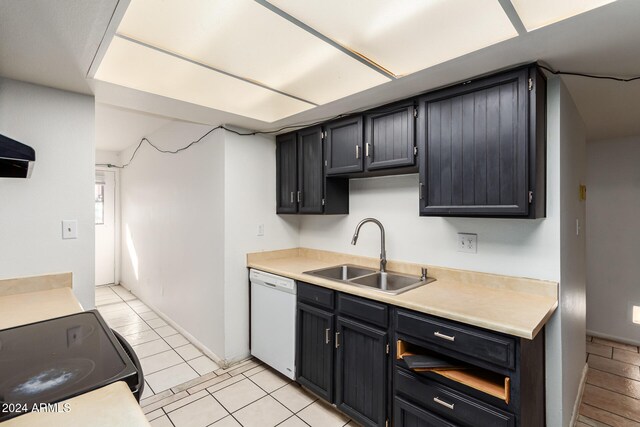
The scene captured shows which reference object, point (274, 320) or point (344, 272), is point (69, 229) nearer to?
point (274, 320)

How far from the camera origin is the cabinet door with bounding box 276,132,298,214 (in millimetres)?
2879

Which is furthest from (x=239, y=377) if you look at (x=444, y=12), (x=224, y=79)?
(x=444, y=12)

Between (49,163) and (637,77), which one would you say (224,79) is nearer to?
(49,163)

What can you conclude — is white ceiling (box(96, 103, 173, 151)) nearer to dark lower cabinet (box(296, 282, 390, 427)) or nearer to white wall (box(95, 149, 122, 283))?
white wall (box(95, 149, 122, 283))

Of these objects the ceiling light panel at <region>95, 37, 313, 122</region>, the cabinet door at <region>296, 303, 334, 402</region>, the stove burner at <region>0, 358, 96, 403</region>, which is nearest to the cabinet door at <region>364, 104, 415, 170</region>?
the ceiling light panel at <region>95, 37, 313, 122</region>

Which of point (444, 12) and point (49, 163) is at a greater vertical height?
point (444, 12)

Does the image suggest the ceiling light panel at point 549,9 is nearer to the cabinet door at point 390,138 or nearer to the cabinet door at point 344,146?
the cabinet door at point 390,138

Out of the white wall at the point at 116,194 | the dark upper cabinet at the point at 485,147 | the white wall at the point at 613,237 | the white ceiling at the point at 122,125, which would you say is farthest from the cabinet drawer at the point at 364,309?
the white wall at the point at 116,194

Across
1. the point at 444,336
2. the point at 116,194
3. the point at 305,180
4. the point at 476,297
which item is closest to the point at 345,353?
the point at 444,336

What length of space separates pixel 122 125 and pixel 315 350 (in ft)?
11.2

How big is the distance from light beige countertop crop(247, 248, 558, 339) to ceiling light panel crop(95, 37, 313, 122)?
135cm

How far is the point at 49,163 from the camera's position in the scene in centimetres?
184

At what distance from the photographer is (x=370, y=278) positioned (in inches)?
94.0

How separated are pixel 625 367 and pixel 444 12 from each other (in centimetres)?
337
